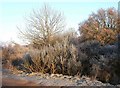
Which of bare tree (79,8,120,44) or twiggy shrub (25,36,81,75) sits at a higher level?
bare tree (79,8,120,44)

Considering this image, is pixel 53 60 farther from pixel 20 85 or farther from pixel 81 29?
pixel 81 29

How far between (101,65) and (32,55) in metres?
4.51

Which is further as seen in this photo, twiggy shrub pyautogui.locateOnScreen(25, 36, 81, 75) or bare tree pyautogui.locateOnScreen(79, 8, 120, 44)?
bare tree pyautogui.locateOnScreen(79, 8, 120, 44)

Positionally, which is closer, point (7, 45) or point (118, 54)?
point (118, 54)

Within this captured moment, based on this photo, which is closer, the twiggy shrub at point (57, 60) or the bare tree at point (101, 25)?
the twiggy shrub at point (57, 60)

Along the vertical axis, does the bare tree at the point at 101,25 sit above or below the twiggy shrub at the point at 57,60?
above

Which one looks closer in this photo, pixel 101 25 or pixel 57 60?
pixel 57 60

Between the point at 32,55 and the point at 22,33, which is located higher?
the point at 22,33

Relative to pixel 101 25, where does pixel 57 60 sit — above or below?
below

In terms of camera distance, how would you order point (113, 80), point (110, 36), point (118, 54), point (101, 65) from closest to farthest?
point (113, 80), point (101, 65), point (118, 54), point (110, 36)

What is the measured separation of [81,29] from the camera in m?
28.3

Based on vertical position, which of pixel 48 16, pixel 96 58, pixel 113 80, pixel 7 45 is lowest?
pixel 113 80

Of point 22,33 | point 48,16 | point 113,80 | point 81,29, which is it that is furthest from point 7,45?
point 113,80

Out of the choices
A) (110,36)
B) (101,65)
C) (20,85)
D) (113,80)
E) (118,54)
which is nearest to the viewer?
Result: (20,85)
